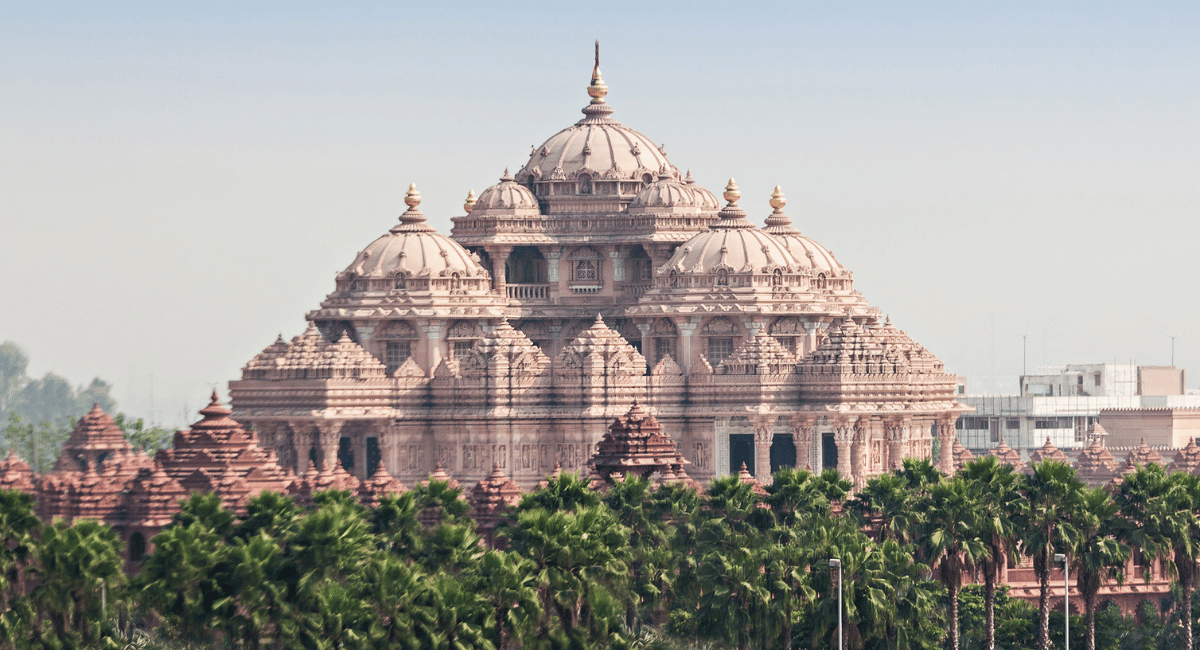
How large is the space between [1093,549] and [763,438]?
48153 mm

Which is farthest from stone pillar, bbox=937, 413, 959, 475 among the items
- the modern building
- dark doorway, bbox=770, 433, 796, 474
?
dark doorway, bbox=770, 433, 796, 474

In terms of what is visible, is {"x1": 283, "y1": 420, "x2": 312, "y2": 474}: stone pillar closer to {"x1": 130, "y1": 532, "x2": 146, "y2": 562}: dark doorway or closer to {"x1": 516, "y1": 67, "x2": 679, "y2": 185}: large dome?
{"x1": 516, "y1": 67, "x2": 679, "y2": 185}: large dome

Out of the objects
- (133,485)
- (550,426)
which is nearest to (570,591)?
(133,485)

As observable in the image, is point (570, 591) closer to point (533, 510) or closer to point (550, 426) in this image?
point (533, 510)

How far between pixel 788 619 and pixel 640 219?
72.2 metres

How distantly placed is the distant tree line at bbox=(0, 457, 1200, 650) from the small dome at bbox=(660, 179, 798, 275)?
46.0 m

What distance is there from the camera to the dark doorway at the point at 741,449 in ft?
551

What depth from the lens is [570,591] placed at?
10931 centimetres

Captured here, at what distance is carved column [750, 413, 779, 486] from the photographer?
165 metres

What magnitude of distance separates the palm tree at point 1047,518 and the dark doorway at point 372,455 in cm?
5630

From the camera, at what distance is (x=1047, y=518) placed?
4638 inches

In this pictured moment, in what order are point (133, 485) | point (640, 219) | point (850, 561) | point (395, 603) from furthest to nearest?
point (640, 219) < point (133, 485) < point (850, 561) < point (395, 603)

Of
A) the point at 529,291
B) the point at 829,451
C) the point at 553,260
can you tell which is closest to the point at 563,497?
the point at 829,451

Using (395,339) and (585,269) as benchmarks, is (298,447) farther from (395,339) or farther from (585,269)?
(585,269)
